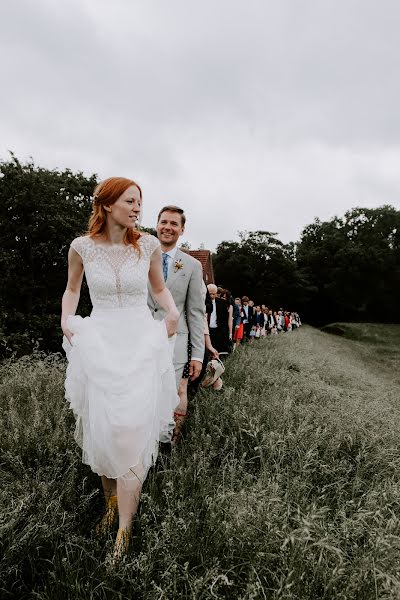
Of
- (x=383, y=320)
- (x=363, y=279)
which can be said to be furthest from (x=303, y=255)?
(x=383, y=320)

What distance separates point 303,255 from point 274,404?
71.7 metres

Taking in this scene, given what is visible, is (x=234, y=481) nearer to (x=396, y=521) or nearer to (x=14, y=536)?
(x=396, y=521)

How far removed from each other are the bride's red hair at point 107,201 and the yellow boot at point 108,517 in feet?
5.53

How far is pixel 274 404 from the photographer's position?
16.0 feet

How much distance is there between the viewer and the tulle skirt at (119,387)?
2.63 meters

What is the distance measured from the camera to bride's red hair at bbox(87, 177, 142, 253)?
2877mm

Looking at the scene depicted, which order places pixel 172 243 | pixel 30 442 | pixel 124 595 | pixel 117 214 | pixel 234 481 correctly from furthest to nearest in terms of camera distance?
1. pixel 172 243
2. pixel 30 442
3. pixel 234 481
4. pixel 117 214
5. pixel 124 595

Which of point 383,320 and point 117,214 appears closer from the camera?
point 117,214

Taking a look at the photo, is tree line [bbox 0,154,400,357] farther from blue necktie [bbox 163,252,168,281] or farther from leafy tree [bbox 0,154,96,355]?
blue necktie [bbox 163,252,168,281]

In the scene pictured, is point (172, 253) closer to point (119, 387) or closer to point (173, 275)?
point (173, 275)

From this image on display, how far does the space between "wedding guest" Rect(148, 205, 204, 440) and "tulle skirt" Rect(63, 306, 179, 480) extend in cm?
99

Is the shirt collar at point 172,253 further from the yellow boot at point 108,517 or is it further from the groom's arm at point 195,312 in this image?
the yellow boot at point 108,517

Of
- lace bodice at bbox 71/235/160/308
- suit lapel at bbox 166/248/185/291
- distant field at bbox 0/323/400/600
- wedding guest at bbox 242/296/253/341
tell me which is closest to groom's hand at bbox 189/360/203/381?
distant field at bbox 0/323/400/600

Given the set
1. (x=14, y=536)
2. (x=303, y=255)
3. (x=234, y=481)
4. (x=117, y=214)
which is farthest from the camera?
(x=303, y=255)
